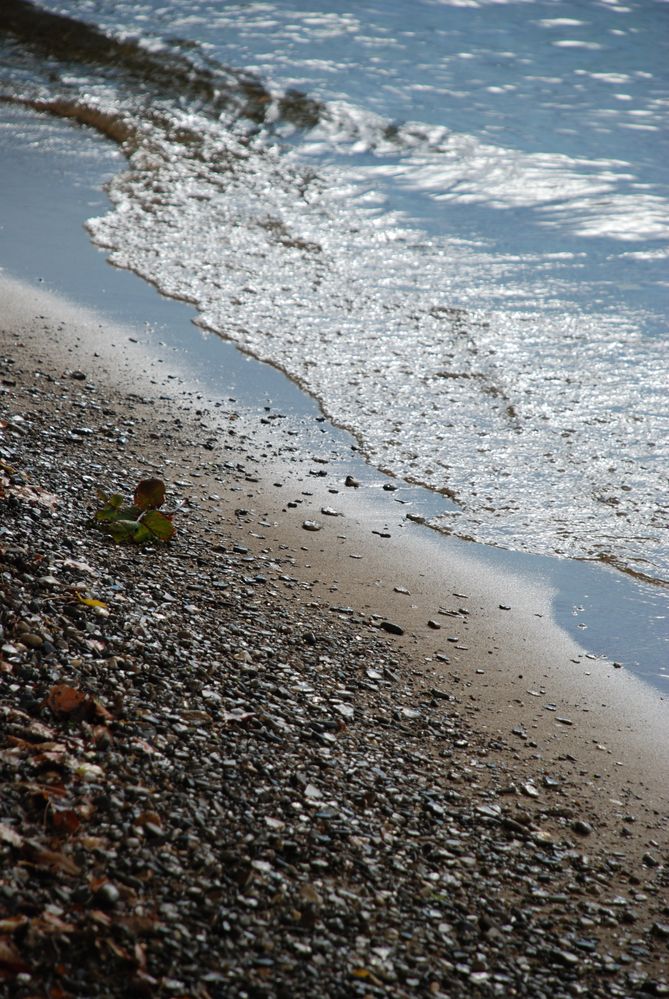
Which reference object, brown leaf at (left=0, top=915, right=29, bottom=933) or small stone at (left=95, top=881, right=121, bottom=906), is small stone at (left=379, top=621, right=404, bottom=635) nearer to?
small stone at (left=95, top=881, right=121, bottom=906)

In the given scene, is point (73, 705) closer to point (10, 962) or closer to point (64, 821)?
point (64, 821)

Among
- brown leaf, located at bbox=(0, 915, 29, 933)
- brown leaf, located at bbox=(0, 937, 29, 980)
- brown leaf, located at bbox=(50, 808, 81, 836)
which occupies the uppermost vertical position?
brown leaf, located at bbox=(50, 808, 81, 836)

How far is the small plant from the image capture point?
15.1ft

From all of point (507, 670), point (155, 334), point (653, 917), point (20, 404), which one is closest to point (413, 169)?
point (155, 334)

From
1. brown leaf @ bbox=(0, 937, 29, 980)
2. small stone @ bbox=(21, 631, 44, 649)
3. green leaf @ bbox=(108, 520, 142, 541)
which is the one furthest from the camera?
green leaf @ bbox=(108, 520, 142, 541)

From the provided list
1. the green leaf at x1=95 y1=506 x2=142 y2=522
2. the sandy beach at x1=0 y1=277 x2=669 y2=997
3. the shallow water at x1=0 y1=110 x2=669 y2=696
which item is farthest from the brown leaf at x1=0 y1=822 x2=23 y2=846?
the shallow water at x1=0 y1=110 x2=669 y2=696

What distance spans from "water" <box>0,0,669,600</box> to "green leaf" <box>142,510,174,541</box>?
205 centimetres

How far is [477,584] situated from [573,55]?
16827 millimetres

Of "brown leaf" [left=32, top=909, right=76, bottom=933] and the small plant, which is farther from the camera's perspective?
the small plant

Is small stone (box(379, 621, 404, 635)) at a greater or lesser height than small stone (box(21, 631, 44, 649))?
lesser

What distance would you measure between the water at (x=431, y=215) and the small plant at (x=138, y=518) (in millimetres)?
2071

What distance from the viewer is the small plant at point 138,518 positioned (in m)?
4.60

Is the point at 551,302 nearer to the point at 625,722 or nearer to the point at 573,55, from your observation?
the point at 625,722

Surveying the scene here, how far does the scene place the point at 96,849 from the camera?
8.67 feet
